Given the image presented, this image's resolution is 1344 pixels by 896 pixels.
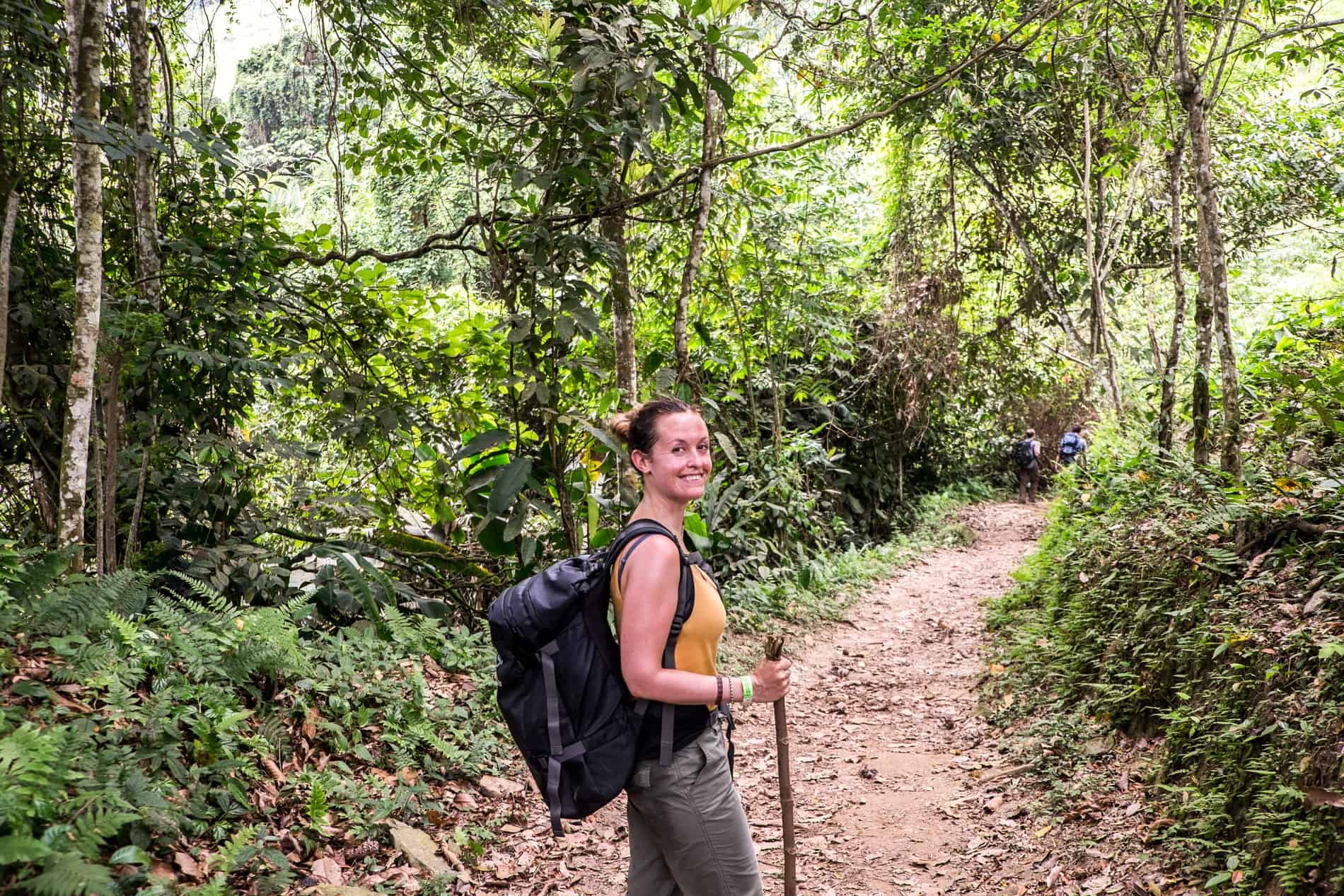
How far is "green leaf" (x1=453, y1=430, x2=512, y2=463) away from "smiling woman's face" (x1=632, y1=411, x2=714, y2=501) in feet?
11.4

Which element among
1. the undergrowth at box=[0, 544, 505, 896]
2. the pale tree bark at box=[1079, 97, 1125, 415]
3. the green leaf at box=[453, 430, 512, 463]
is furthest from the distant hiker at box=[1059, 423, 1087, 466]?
the undergrowth at box=[0, 544, 505, 896]

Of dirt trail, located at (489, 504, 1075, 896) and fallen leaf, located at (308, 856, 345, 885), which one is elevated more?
fallen leaf, located at (308, 856, 345, 885)

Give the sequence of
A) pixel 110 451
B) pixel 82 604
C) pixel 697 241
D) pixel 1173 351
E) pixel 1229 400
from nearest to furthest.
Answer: pixel 82 604 < pixel 110 451 < pixel 1229 400 < pixel 697 241 < pixel 1173 351

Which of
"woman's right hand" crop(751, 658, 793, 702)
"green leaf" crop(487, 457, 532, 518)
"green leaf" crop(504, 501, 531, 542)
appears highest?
"green leaf" crop(487, 457, 532, 518)

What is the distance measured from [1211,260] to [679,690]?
17.6 ft

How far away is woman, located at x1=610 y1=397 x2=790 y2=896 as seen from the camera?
2.39m

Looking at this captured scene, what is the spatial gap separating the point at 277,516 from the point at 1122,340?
1570 centimetres

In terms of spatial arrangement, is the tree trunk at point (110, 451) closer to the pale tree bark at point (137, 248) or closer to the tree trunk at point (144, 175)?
the pale tree bark at point (137, 248)

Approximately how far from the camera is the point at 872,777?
18.2ft

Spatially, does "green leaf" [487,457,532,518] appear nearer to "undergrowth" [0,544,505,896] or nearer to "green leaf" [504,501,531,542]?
"green leaf" [504,501,531,542]

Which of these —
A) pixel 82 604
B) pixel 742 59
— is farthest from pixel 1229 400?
pixel 82 604

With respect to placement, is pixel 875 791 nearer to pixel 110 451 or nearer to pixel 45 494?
pixel 110 451

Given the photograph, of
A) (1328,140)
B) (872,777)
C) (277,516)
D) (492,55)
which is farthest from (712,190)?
(1328,140)

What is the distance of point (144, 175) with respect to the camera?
5.35 meters
